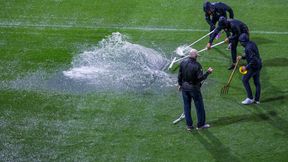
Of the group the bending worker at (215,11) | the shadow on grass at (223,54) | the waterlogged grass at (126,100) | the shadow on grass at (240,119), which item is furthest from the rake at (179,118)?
the bending worker at (215,11)

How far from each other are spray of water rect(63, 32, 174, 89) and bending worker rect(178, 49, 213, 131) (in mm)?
2471

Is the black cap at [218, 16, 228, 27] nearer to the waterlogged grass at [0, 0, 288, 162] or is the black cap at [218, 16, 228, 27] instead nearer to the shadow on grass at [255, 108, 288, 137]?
the waterlogged grass at [0, 0, 288, 162]

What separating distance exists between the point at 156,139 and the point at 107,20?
7.43 meters

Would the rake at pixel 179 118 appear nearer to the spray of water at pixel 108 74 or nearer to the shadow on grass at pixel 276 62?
the spray of water at pixel 108 74

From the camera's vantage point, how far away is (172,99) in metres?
16.4

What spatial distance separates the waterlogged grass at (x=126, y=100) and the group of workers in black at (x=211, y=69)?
1.26 ft

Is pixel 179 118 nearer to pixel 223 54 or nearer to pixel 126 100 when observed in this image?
pixel 126 100

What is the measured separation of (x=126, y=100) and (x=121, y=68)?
160cm

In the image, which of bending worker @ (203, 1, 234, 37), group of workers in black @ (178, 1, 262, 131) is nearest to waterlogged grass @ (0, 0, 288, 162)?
Result: group of workers in black @ (178, 1, 262, 131)

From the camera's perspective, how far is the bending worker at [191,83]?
14.2 metres

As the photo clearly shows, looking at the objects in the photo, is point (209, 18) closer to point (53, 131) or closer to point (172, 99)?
point (172, 99)

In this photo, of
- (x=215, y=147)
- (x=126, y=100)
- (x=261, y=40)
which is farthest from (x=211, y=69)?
(x=261, y=40)

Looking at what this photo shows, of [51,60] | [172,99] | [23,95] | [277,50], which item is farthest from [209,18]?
[23,95]

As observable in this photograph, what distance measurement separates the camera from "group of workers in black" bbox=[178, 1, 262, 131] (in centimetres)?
1427
